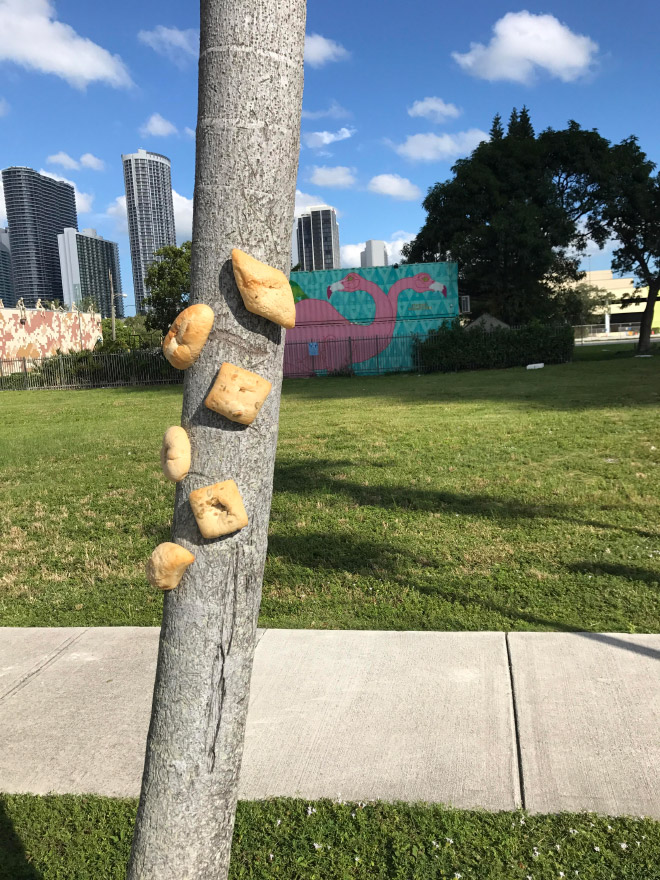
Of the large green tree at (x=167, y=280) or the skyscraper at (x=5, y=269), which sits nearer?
the large green tree at (x=167, y=280)


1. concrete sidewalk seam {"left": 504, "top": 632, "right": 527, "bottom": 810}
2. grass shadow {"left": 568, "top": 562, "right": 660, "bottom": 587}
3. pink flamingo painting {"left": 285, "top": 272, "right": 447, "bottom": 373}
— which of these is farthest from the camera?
pink flamingo painting {"left": 285, "top": 272, "right": 447, "bottom": 373}

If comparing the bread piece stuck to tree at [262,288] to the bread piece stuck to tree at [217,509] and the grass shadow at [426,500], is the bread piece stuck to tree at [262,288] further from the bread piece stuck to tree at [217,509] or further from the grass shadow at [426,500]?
the grass shadow at [426,500]

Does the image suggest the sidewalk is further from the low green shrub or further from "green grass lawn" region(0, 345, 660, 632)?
the low green shrub

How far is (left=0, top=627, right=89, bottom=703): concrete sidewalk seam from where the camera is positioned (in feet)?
11.5

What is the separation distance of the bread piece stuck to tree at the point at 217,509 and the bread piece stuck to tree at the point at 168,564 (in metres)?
0.07

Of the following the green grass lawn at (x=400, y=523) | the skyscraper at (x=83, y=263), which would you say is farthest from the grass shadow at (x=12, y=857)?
the skyscraper at (x=83, y=263)

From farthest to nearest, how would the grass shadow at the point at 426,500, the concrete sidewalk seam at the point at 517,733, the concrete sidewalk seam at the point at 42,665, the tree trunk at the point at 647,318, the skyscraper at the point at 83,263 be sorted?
the skyscraper at the point at 83,263 → the tree trunk at the point at 647,318 → the grass shadow at the point at 426,500 → the concrete sidewalk seam at the point at 42,665 → the concrete sidewalk seam at the point at 517,733

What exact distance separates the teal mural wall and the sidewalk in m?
25.0

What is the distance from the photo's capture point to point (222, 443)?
1.38m

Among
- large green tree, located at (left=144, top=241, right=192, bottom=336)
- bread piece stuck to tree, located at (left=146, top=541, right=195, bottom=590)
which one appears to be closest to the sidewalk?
bread piece stuck to tree, located at (left=146, top=541, right=195, bottom=590)

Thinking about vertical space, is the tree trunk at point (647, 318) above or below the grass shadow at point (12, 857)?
above

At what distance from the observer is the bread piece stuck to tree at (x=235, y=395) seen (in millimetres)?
1326

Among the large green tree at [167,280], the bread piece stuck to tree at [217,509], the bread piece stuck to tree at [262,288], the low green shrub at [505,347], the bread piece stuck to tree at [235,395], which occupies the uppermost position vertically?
the large green tree at [167,280]

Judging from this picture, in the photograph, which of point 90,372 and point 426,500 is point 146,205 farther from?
point 426,500
